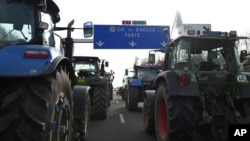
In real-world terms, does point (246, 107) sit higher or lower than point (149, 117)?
higher

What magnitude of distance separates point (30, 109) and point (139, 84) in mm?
11985

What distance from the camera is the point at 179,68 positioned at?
7.57 metres

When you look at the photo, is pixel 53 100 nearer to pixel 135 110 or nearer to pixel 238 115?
pixel 238 115

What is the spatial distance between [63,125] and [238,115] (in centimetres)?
326

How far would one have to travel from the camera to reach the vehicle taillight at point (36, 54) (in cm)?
384

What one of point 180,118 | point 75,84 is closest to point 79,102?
point 75,84

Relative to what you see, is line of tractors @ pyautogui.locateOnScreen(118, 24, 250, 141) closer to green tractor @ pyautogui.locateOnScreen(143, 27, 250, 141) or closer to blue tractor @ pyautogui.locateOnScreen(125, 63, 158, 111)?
green tractor @ pyautogui.locateOnScreen(143, 27, 250, 141)

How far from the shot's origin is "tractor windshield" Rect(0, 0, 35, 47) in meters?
4.70

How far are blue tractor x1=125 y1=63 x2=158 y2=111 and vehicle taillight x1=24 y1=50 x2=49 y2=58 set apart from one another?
37.4 ft

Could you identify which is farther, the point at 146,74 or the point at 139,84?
the point at 146,74

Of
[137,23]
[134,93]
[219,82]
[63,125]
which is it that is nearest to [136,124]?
[134,93]

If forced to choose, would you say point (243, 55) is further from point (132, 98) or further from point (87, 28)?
point (132, 98)

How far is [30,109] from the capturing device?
356cm

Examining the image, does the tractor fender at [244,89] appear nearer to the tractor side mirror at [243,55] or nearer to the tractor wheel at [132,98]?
the tractor side mirror at [243,55]
